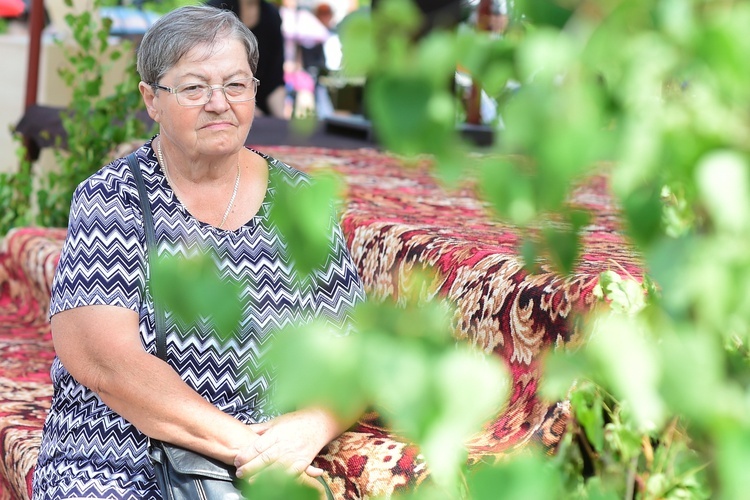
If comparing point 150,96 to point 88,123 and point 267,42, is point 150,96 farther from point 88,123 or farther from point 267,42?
point 267,42

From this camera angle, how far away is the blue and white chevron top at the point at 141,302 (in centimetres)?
214

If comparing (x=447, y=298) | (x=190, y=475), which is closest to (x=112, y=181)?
(x=190, y=475)

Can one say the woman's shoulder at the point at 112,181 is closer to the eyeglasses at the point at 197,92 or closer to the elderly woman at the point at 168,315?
the elderly woman at the point at 168,315

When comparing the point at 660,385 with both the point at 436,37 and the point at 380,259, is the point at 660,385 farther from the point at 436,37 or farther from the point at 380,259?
the point at 380,259

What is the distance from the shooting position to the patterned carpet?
204 centimetres

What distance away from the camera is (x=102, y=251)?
2150 millimetres

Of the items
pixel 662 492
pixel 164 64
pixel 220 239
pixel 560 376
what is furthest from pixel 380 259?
pixel 560 376

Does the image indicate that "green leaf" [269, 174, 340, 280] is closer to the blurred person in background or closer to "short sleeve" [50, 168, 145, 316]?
"short sleeve" [50, 168, 145, 316]

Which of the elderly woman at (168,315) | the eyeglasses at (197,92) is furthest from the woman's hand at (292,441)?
the eyeglasses at (197,92)

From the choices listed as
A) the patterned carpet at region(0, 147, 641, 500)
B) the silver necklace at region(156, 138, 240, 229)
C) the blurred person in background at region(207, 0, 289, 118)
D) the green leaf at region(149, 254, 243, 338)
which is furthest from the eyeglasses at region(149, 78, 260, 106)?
the blurred person in background at region(207, 0, 289, 118)

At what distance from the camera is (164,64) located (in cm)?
221

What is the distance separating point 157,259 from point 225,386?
1641 mm

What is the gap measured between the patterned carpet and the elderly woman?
0.56ft

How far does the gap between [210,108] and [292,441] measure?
681 millimetres
